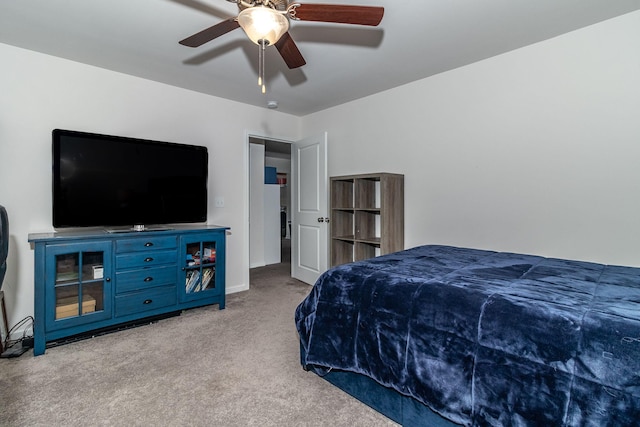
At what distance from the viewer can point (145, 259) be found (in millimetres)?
2719

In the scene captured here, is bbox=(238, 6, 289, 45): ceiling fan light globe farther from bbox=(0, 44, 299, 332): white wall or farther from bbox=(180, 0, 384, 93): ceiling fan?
bbox=(0, 44, 299, 332): white wall

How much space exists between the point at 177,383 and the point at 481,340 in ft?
5.78

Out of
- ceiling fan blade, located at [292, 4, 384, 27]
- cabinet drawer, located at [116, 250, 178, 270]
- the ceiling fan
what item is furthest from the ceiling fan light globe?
cabinet drawer, located at [116, 250, 178, 270]

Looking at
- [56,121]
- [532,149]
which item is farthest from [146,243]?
[532,149]

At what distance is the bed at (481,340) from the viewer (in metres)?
1.00

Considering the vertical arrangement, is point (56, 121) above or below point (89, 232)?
above

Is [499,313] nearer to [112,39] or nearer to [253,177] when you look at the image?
[112,39]

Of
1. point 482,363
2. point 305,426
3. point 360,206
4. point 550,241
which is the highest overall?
point 360,206

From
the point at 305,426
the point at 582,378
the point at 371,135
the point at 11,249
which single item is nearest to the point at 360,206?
the point at 371,135

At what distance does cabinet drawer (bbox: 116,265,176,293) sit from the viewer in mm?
2596

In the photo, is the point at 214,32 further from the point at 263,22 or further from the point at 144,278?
the point at 144,278

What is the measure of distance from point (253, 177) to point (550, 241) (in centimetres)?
422

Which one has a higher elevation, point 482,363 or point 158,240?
point 158,240

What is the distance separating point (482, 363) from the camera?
1.20 m
